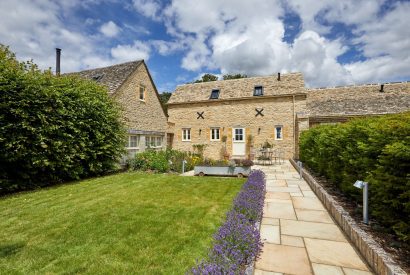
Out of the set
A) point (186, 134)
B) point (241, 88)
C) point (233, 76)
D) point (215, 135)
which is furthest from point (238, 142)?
point (233, 76)

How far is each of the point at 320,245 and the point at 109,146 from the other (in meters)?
8.68

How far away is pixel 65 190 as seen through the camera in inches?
272

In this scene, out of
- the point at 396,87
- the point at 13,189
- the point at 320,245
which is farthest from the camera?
the point at 396,87

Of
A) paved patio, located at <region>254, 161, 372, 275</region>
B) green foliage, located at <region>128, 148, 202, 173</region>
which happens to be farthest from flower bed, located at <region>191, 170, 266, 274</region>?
green foliage, located at <region>128, 148, 202, 173</region>

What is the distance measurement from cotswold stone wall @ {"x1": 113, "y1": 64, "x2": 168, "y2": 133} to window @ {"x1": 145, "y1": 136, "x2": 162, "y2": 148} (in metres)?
0.61

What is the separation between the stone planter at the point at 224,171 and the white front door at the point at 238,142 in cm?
868

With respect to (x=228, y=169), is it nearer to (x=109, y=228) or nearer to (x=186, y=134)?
(x=109, y=228)

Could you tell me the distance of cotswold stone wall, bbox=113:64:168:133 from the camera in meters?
12.2

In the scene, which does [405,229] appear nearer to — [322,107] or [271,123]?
[271,123]

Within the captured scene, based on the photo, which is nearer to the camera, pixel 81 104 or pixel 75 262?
pixel 75 262

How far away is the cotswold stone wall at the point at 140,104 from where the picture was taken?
12.2 metres

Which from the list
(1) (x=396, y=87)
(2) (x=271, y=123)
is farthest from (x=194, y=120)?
(1) (x=396, y=87)

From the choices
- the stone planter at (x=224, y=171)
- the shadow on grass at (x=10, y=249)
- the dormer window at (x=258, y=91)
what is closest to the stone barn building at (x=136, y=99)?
the stone planter at (x=224, y=171)

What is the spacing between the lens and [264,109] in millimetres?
17109
